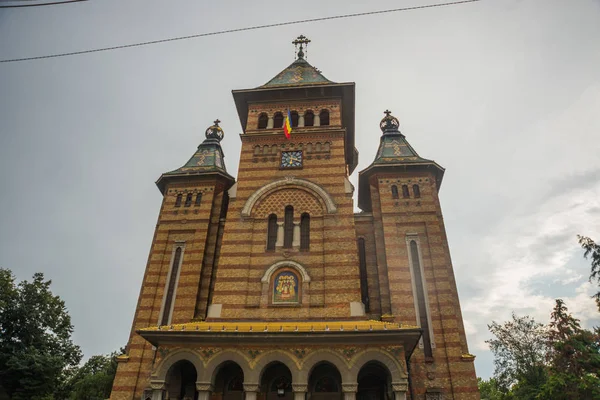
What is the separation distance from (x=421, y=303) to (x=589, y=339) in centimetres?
1856

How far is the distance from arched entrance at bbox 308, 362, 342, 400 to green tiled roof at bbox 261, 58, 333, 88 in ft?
57.0

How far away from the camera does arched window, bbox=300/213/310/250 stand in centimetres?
2002

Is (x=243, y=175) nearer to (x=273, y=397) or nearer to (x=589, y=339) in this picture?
(x=273, y=397)

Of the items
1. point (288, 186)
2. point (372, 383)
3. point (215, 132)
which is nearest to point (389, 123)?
point (288, 186)

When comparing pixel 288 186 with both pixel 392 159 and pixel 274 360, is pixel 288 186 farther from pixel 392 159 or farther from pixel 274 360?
pixel 274 360

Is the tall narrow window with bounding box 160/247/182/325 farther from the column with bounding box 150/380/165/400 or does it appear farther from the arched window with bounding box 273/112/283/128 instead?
the arched window with bounding box 273/112/283/128

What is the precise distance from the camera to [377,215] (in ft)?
73.9

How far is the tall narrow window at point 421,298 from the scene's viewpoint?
18.4 metres

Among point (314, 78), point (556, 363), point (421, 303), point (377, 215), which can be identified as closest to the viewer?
point (421, 303)

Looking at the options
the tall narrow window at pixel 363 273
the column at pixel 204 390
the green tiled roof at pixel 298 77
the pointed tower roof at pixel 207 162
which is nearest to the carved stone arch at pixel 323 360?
the column at pixel 204 390

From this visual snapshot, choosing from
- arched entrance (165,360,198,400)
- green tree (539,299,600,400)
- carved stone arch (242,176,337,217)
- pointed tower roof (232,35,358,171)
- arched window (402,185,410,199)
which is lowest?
arched entrance (165,360,198,400)

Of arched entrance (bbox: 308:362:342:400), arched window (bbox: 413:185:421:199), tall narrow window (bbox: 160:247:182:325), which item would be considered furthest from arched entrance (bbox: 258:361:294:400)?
arched window (bbox: 413:185:421:199)

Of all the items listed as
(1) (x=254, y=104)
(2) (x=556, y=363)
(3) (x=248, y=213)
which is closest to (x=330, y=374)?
(3) (x=248, y=213)

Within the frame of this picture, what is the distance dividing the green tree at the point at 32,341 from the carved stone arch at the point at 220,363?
2135cm
